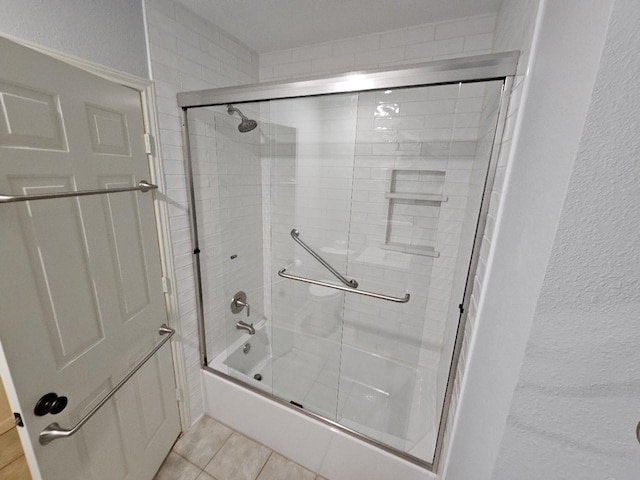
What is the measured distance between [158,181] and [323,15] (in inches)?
50.1

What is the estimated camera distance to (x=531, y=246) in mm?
543

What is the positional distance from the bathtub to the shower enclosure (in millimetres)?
12

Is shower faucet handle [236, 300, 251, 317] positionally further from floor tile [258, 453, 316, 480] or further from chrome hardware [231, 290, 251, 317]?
floor tile [258, 453, 316, 480]

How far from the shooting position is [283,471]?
144 cm

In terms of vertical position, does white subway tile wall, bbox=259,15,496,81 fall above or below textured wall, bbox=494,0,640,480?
above

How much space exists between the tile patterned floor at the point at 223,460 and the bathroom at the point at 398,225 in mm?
46

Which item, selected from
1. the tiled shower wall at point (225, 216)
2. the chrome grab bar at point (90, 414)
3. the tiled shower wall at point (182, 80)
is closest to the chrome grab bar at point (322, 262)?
the tiled shower wall at point (225, 216)

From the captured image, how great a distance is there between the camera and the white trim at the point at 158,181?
0.98 m

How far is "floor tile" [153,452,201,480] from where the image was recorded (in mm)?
1391

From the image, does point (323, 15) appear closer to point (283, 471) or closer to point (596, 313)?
point (596, 313)

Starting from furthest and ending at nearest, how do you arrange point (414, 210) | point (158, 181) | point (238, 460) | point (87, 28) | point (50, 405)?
point (414, 210), point (238, 460), point (158, 181), point (87, 28), point (50, 405)

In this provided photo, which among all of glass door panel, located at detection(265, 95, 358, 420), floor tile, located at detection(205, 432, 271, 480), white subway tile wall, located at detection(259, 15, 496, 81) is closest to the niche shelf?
glass door panel, located at detection(265, 95, 358, 420)

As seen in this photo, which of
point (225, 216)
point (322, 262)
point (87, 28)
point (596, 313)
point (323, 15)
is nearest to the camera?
point (596, 313)

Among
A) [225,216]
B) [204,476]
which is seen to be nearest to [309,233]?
[225,216]
